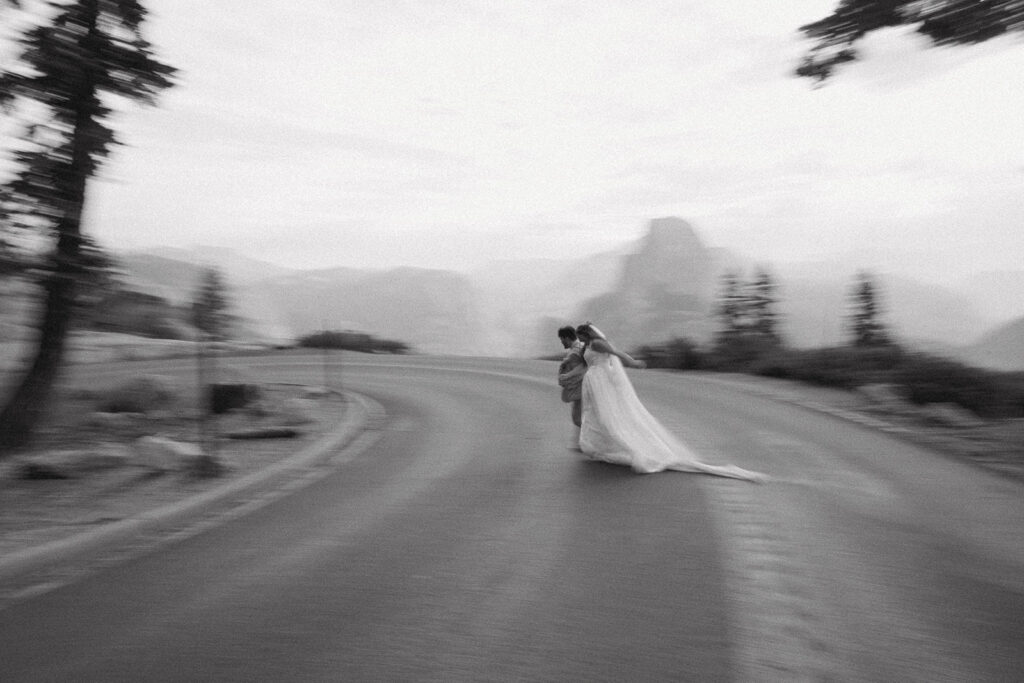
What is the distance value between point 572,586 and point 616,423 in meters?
4.59

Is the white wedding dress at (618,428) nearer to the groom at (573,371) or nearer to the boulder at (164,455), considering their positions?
the groom at (573,371)

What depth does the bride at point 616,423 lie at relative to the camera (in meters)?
9.15

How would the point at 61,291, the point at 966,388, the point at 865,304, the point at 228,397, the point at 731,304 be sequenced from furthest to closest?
the point at 731,304
the point at 865,304
the point at 228,397
the point at 966,388
the point at 61,291

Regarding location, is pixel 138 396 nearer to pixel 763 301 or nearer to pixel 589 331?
pixel 589 331

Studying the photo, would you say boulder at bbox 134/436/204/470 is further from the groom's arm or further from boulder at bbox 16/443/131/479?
the groom's arm

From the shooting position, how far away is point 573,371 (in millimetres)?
10383

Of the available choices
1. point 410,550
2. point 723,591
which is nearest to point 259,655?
point 410,550

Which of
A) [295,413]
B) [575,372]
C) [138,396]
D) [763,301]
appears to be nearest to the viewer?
[575,372]

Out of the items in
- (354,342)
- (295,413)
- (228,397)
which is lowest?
(295,413)

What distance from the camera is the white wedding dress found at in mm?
9133

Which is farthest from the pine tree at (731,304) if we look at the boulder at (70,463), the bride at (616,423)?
the boulder at (70,463)

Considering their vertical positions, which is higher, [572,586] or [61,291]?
[61,291]

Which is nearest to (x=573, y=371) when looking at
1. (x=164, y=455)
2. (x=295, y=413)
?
(x=164, y=455)

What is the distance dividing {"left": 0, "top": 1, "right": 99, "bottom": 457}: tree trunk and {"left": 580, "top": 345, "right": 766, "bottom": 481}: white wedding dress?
625 cm
